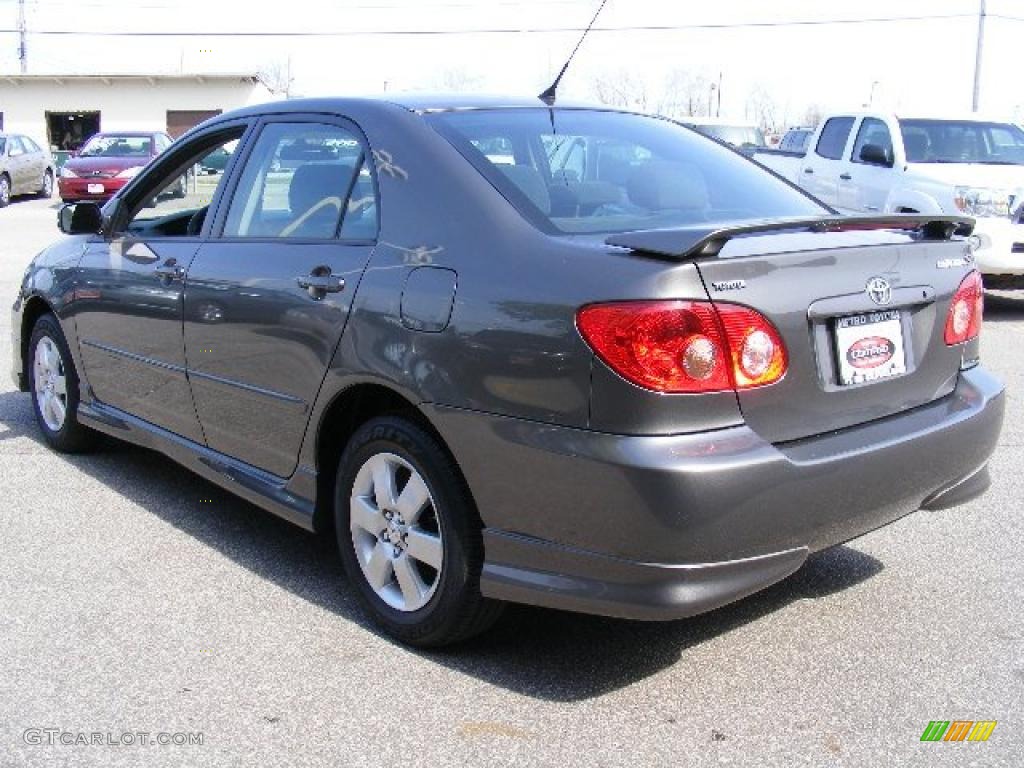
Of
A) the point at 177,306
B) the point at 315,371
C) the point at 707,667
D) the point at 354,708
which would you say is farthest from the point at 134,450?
the point at 707,667

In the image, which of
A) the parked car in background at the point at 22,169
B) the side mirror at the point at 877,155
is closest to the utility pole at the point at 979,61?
the side mirror at the point at 877,155

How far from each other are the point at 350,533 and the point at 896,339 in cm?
181

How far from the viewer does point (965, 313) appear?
11.8ft

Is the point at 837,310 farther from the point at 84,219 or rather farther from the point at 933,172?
the point at 933,172

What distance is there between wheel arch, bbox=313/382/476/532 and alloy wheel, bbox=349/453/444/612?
14cm

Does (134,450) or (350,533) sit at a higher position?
(350,533)

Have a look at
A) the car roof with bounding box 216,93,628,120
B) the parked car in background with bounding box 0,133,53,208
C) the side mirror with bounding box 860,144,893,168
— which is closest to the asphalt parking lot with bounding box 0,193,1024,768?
the car roof with bounding box 216,93,628,120

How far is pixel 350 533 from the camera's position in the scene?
12.1ft

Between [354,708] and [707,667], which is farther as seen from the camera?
[707,667]

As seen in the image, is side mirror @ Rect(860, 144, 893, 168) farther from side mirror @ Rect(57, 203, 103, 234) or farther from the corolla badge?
the corolla badge

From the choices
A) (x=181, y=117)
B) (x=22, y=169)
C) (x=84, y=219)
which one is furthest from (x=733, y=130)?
(x=181, y=117)

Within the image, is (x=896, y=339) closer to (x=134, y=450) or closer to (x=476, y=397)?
(x=476, y=397)

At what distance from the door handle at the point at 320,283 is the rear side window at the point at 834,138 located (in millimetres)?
10050

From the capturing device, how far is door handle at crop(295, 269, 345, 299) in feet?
11.7
